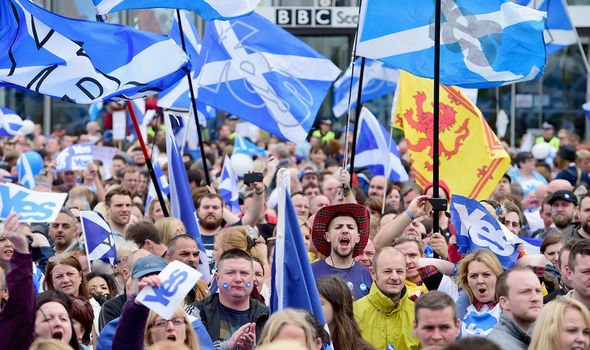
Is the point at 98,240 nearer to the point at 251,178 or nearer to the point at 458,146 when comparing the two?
the point at 251,178

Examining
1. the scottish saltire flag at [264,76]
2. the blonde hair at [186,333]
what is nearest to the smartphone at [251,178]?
the scottish saltire flag at [264,76]

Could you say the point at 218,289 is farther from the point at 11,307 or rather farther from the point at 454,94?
the point at 454,94

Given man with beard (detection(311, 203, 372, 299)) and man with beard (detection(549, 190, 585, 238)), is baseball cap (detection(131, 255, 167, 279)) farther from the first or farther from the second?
man with beard (detection(549, 190, 585, 238))

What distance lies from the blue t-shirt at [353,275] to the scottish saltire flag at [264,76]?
12.1ft

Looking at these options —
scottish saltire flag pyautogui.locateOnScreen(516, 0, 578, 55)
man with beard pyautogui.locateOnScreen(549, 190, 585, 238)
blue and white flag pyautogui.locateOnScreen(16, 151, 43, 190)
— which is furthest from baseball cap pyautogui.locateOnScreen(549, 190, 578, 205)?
blue and white flag pyautogui.locateOnScreen(16, 151, 43, 190)

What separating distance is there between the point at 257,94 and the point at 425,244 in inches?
111

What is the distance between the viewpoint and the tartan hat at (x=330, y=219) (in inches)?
408

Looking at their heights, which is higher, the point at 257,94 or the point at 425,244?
the point at 257,94

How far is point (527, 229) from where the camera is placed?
579 inches

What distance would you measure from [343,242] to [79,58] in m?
2.65

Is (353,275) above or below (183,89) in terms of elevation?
below

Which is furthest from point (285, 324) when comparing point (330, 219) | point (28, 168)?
point (28, 168)

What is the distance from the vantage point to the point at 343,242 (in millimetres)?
10219

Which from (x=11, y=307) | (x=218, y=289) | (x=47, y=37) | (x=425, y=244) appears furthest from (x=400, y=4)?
(x=11, y=307)
